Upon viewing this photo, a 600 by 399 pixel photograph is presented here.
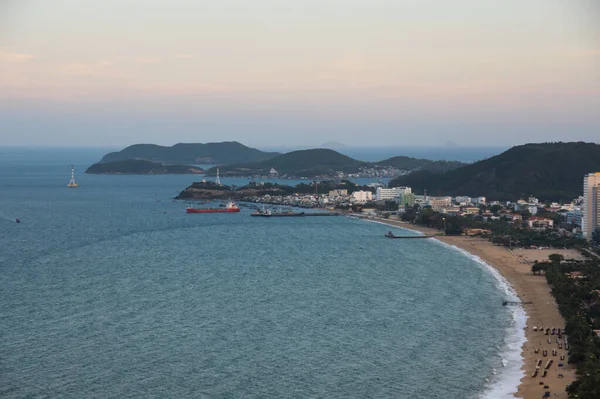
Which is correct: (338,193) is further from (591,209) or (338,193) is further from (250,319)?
(250,319)

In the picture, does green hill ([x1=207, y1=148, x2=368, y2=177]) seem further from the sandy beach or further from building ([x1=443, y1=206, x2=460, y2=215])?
the sandy beach

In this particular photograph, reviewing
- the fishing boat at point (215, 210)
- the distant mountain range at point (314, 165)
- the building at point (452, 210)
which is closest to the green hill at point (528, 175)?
the building at point (452, 210)

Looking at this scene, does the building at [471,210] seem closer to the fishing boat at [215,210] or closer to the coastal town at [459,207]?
the coastal town at [459,207]

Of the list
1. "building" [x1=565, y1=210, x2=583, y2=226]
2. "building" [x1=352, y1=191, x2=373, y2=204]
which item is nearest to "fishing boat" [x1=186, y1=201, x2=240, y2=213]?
"building" [x1=352, y1=191, x2=373, y2=204]

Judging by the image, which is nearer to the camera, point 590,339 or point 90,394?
point 90,394

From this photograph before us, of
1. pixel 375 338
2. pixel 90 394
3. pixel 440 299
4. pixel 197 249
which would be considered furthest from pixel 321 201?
pixel 90 394

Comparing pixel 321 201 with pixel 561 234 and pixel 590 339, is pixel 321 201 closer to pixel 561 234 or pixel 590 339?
pixel 561 234
